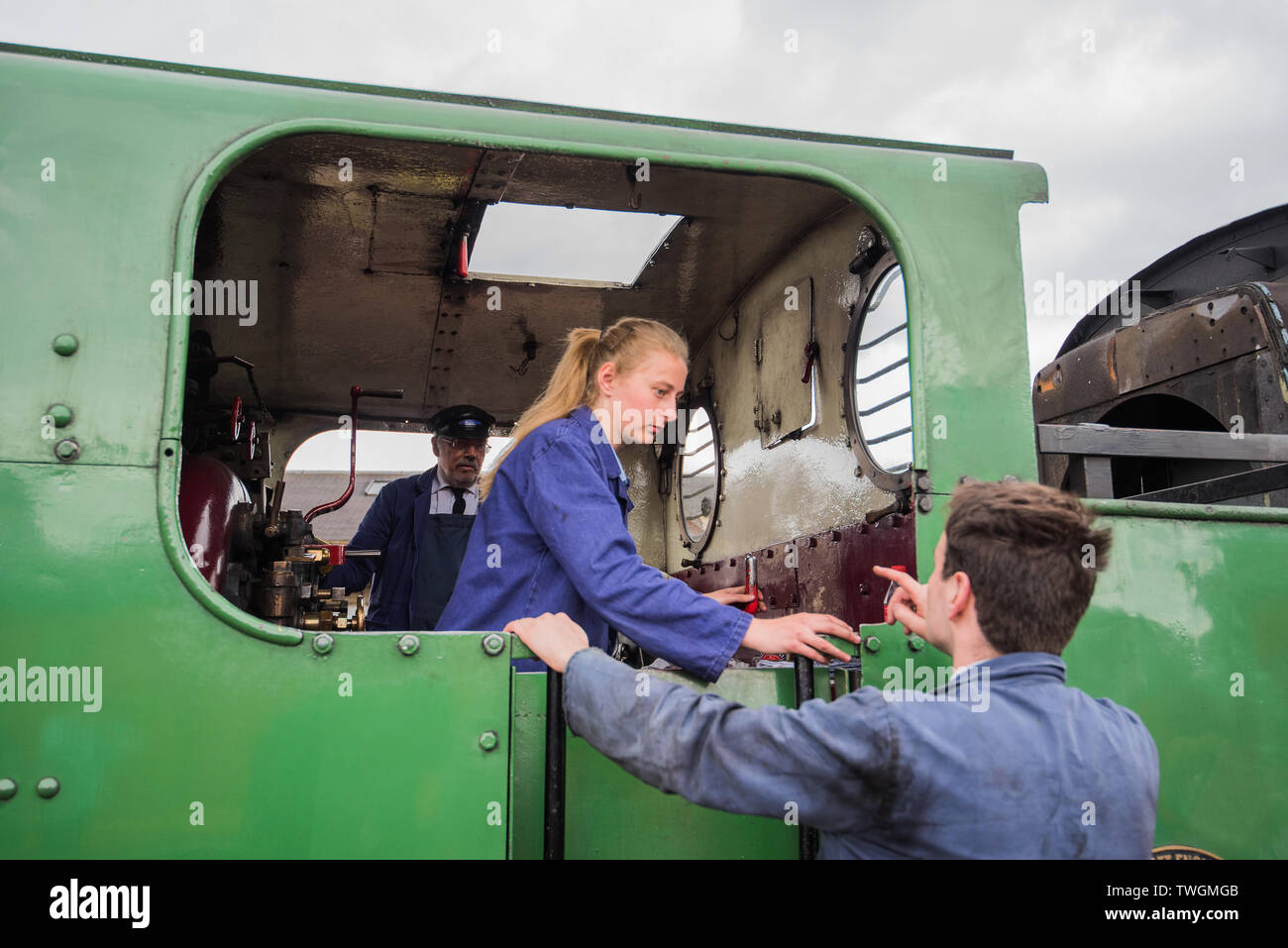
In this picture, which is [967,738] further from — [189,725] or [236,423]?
[236,423]

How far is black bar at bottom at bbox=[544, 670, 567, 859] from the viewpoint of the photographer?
5.18 ft

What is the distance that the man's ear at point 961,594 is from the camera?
131cm

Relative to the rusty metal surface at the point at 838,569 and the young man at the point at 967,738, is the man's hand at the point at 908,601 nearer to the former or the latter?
the young man at the point at 967,738

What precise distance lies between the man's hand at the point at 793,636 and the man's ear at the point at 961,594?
15.1 inches

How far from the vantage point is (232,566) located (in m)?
2.37

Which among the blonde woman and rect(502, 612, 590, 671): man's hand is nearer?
rect(502, 612, 590, 671): man's hand

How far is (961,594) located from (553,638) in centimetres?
64

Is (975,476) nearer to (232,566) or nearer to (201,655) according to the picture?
(201,655)

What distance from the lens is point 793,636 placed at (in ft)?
5.52

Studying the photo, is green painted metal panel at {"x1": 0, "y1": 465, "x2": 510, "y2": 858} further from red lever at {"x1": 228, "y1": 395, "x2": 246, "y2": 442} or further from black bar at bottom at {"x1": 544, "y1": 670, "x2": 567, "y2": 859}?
red lever at {"x1": 228, "y1": 395, "x2": 246, "y2": 442}

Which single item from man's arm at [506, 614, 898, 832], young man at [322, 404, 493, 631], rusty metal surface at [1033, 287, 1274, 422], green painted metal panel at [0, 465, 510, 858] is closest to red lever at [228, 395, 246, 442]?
young man at [322, 404, 493, 631]

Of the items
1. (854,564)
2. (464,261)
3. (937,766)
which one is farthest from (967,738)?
(464,261)

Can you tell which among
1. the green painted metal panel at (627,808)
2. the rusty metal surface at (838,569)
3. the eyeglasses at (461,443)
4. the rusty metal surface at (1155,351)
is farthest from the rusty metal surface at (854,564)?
the rusty metal surface at (1155,351)

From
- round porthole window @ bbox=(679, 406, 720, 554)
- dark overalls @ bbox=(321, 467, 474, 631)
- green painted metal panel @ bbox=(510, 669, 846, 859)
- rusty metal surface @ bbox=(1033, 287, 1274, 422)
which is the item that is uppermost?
rusty metal surface @ bbox=(1033, 287, 1274, 422)
